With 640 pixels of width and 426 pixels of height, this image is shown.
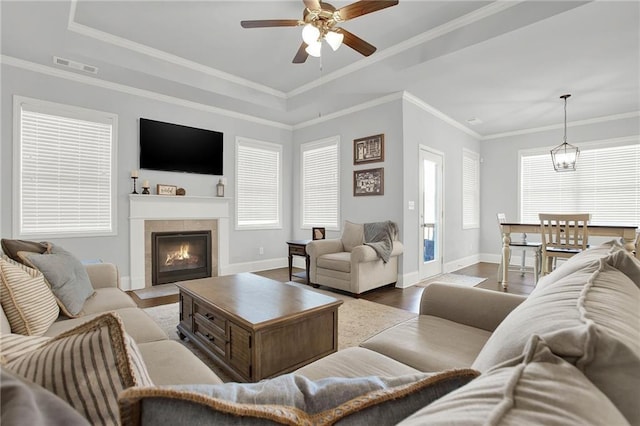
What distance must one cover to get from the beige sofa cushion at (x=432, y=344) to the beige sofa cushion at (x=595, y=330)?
539 millimetres

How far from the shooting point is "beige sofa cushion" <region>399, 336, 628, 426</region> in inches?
14.1

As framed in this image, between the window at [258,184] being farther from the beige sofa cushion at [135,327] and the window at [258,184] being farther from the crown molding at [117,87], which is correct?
the beige sofa cushion at [135,327]

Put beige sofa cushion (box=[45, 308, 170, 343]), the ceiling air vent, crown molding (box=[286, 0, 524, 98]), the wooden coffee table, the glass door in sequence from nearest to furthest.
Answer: beige sofa cushion (box=[45, 308, 170, 343]) → the wooden coffee table → crown molding (box=[286, 0, 524, 98]) → the ceiling air vent → the glass door

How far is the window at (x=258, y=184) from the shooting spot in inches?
211

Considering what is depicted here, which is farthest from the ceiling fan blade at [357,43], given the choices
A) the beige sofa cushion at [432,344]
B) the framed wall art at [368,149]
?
the beige sofa cushion at [432,344]

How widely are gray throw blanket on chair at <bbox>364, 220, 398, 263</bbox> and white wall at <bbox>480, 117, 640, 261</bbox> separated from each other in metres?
3.39

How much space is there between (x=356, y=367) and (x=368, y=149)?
3922 millimetres

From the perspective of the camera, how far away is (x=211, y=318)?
85.8 inches

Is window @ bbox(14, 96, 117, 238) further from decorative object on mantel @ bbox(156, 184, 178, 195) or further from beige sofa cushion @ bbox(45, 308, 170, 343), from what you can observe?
beige sofa cushion @ bbox(45, 308, 170, 343)

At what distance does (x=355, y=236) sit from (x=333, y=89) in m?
2.12

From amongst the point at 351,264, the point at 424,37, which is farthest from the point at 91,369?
the point at 424,37

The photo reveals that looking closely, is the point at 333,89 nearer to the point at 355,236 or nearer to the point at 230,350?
the point at 355,236

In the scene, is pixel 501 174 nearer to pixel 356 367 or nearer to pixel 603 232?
pixel 603 232

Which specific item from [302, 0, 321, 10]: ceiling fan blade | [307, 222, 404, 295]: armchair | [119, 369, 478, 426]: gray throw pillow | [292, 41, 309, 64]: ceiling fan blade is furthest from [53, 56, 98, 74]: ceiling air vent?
[119, 369, 478, 426]: gray throw pillow
